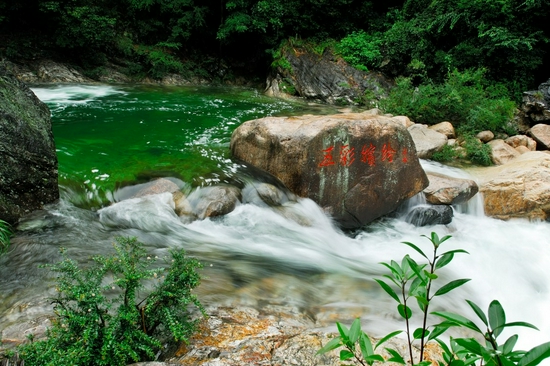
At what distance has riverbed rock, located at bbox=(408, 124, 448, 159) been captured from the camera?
25.5ft

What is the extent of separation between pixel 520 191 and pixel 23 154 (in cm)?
775

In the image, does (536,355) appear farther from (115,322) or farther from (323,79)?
(323,79)

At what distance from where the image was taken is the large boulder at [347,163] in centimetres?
541

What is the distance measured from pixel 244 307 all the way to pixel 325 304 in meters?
0.87

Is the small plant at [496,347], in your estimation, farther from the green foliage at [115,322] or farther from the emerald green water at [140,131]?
the emerald green water at [140,131]

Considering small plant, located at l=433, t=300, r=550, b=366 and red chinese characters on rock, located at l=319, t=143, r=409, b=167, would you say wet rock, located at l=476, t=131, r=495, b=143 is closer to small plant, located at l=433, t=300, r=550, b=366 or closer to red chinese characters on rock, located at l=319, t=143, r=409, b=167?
red chinese characters on rock, located at l=319, t=143, r=409, b=167

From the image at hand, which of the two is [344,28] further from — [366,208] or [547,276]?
[547,276]

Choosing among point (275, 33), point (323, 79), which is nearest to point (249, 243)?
point (323, 79)

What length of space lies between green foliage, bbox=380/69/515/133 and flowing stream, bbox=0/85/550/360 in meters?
2.45

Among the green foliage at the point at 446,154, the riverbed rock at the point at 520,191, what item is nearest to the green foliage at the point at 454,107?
the green foliage at the point at 446,154

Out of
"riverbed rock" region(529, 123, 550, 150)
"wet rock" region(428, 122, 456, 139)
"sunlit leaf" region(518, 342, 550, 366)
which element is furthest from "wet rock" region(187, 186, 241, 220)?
"riverbed rock" region(529, 123, 550, 150)

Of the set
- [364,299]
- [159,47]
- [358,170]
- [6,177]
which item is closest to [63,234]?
[6,177]

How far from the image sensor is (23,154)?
4395 millimetres

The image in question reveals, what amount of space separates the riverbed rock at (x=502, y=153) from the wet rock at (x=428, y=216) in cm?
258
